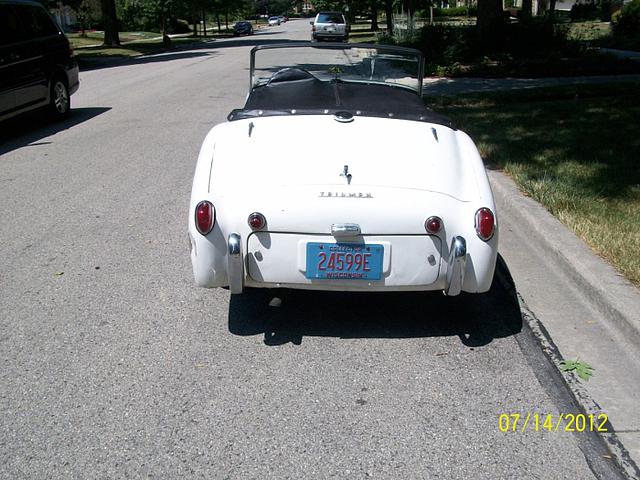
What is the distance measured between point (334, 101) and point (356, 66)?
107 cm

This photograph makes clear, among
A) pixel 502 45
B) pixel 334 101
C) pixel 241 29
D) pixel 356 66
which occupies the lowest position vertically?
pixel 241 29

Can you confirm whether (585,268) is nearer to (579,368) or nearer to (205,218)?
(579,368)

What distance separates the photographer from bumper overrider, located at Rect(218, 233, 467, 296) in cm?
355

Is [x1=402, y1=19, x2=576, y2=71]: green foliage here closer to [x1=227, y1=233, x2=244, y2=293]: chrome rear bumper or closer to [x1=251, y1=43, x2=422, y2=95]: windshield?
[x1=251, y1=43, x2=422, y2=95]: windshield

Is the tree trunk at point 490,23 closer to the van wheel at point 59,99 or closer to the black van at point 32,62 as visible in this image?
the black van at point 32,62

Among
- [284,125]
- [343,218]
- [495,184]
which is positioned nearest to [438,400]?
[343,218]

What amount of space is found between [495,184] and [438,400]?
11.9 ft

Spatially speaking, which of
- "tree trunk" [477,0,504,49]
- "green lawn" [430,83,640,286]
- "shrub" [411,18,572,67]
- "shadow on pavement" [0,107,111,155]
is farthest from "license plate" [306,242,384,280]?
"tree trunk" [477,0,504,49]

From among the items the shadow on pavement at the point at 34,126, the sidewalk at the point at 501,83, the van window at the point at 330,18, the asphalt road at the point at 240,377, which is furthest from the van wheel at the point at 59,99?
the van window at the point at 330,18

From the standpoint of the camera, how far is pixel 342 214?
3.51m

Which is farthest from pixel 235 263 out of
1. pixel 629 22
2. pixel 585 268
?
pixel 629 22

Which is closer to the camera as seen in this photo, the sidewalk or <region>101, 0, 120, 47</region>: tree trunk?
the sidewalk

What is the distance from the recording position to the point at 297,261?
11.7 ft
